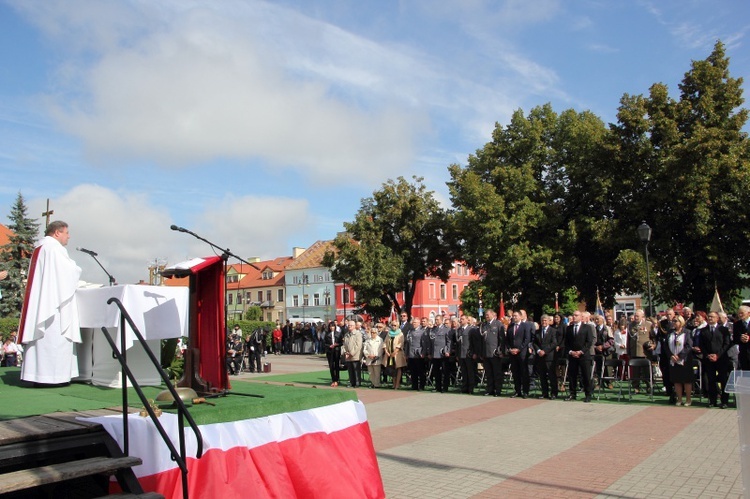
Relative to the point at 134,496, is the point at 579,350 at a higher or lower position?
higher

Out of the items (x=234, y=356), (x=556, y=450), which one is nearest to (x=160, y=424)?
(x=556, y=450)

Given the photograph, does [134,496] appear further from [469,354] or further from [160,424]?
[469,354]

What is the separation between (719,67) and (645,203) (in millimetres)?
6756

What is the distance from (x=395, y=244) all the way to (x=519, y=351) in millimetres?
27985

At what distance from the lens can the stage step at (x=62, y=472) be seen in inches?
146

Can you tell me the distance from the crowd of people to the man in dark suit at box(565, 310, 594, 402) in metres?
0.02

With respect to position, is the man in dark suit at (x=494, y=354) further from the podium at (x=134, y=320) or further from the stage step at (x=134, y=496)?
the stage step at (x=134, y=496)

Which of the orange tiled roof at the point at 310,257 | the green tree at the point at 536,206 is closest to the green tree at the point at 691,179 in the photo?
the green tree at the point at 536,206

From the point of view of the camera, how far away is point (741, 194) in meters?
26.3

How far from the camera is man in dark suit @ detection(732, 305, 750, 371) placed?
12250mm

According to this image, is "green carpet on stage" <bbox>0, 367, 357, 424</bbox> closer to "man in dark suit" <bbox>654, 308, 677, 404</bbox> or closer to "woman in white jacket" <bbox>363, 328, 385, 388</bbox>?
"man in dark suit" <bbox>654, 308, 677, 404</bbox>

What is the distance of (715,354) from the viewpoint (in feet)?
42.3

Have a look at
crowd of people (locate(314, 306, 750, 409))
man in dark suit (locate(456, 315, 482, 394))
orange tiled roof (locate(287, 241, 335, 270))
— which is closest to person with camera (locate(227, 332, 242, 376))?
crowd of people (locate(314, 306, 750, 409))

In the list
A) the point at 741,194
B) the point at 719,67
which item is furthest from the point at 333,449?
the point at 719,67
